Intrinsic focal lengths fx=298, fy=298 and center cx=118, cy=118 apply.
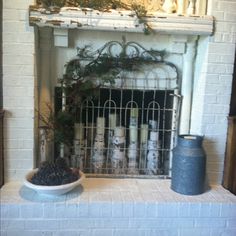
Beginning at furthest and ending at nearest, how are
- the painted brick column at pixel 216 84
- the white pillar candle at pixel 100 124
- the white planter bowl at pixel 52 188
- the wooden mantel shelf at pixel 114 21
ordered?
the white pillar candle at pixel 100 124, the painted brick column at pixel 216 84, the wooden mantel shelf at pixel 114 21, the white planter bowl at pixel 52 188

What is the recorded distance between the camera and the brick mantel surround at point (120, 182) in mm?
1812

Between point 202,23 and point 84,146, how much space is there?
1.22 metres

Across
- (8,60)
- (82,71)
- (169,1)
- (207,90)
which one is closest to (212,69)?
(207,90)

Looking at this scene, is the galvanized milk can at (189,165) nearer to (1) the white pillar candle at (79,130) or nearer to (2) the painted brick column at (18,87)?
(1) the white pillar candle at (79,130)

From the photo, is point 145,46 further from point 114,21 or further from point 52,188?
point 52,188

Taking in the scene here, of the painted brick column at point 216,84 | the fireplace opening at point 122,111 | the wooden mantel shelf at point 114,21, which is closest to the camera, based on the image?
the wooden mantel shelf at point 114,21

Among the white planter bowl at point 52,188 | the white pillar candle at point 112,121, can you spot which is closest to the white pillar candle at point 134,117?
the white pillar candle at point 112,121

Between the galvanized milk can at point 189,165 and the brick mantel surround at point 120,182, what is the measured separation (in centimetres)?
7

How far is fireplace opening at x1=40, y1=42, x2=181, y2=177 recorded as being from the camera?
2.16 metres

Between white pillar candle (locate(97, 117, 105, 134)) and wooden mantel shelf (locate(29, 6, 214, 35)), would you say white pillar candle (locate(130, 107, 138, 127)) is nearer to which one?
white pillar candle (locate(97, 117, 105, 134))

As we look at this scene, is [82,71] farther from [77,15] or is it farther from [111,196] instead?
[111,196]

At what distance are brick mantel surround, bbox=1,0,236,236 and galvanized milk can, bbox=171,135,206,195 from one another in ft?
0.23

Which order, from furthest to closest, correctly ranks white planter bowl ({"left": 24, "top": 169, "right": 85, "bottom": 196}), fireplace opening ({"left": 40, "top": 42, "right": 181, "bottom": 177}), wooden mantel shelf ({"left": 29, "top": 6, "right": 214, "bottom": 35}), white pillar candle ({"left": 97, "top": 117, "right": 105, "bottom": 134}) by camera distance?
white pillar candle ({"left": 97, "top": 117, "right": 105, "bottom": 134}) < fireplace opening ({"left": 40, "top": 42, "right": 181, "bottom": 177}) < wooden mantel shelf ({"left": 29, "top": 6, "right": 214, "bottom": 35}) < white planter bowl ({"left": 24, "top": 169, "right": 85, "bottom": 196})

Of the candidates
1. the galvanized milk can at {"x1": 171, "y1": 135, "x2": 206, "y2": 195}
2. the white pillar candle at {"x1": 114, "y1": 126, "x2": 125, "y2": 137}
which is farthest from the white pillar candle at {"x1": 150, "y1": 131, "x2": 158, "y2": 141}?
the galvanized milk can at {"x1": 171, "y1": 135, "x2": 206, "y2": 195}
